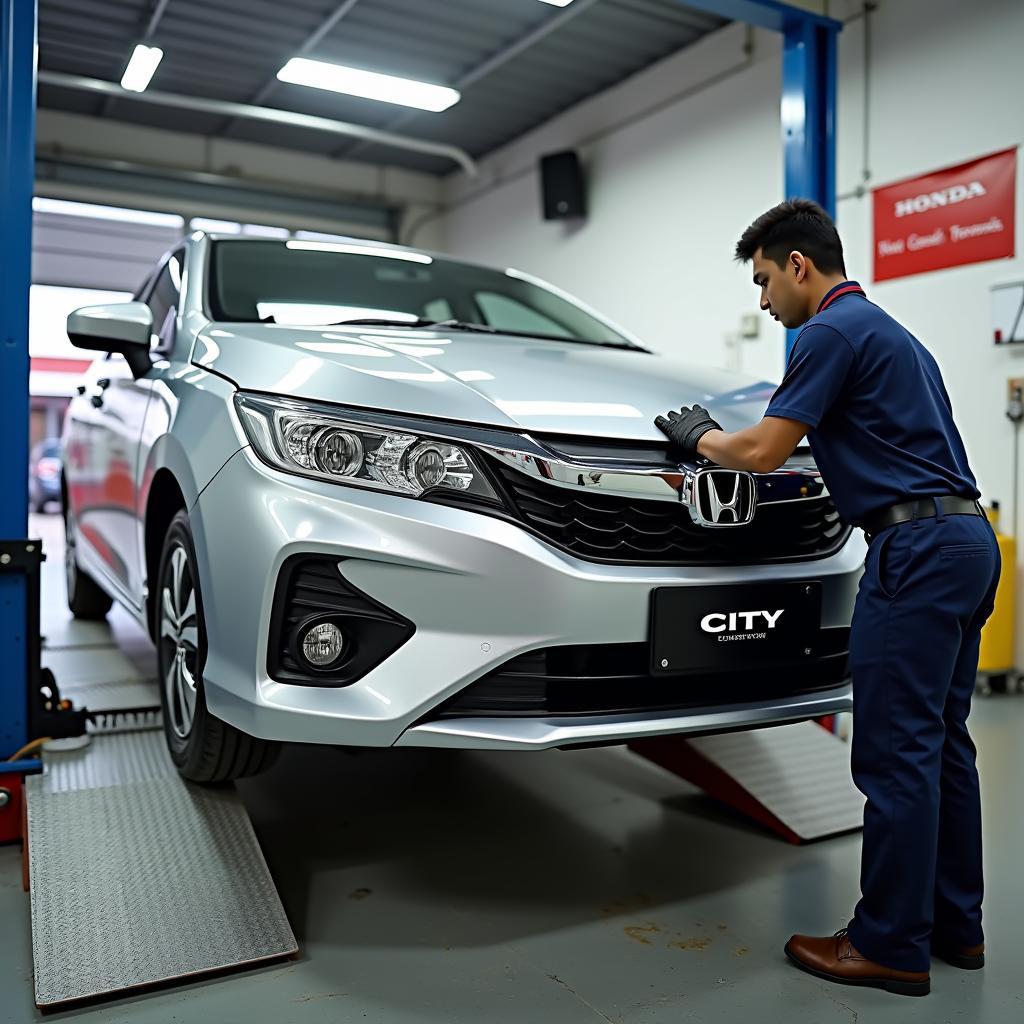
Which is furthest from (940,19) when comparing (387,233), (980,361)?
(387,233)

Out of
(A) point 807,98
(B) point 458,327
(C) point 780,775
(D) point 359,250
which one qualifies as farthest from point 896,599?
(A) point 807,98

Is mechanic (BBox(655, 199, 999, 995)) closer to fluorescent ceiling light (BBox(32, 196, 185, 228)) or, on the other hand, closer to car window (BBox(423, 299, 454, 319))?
car window (BBox(423, 299, 454, 319))

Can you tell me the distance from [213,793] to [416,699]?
71cm

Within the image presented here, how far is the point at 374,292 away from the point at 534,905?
5.35 ft

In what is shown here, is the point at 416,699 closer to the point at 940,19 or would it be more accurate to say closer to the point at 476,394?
the point at 476,394

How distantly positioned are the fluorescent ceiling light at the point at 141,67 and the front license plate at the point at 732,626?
22.0ft

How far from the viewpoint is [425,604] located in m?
1.60

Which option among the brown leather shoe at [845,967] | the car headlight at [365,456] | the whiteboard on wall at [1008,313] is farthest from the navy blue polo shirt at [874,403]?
the whiteboard on wall at [1008,313]

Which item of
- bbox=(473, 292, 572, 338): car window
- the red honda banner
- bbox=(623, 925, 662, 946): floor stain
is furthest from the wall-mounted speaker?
bbox=(623, 925, 662, 946): floor stain

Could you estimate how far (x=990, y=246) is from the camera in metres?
4.85

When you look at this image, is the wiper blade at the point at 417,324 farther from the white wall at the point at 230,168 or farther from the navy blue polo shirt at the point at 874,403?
the white wall at the point at 230,168

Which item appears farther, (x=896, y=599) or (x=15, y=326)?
(x=15, y=326)

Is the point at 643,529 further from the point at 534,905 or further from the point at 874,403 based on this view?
the point at 534,905

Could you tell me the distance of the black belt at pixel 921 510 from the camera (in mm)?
1632
